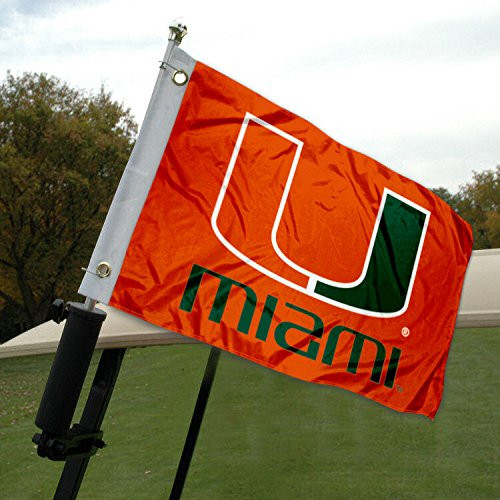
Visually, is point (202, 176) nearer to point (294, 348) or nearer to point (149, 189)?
point (149, 189)

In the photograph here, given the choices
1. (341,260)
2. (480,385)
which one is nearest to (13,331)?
(480,385)

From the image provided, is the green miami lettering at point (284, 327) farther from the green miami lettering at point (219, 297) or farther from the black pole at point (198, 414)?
the black pole at point (198, 414)

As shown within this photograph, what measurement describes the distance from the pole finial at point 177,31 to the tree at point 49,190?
859 inches

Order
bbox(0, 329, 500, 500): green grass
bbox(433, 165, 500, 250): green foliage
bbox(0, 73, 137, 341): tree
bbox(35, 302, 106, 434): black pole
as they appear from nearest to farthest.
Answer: bbox(35, 302, 106, 434): black pole
bbox(0, 329, 500, 500): green grass
bbox(0, 73, 137, 341): tree
bbox(433, 165, 500, 250): green foliage

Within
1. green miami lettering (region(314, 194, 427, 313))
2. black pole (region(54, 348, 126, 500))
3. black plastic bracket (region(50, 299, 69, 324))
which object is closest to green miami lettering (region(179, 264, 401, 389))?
green miami lettering (region(314, 194, 427, 313))

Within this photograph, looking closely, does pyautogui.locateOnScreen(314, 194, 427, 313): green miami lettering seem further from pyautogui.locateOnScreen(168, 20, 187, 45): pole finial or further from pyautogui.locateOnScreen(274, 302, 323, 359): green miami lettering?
pyautogui.locateOnScreen(168, 20, 187, 45): pole finial

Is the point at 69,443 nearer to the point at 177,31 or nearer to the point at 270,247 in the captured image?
the point at 270,247

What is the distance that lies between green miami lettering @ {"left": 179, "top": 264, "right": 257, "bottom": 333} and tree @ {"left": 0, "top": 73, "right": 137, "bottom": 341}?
2177cm

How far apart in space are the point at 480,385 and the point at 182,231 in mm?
5262

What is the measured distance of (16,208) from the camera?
24.2 meters

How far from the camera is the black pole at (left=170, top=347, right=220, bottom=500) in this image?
3932 mm

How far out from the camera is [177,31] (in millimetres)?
2574

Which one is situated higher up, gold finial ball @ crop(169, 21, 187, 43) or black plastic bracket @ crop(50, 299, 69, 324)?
gold finial ball @ crop(169, 21, 187, 43)

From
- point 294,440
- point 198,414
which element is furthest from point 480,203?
point 198,414
